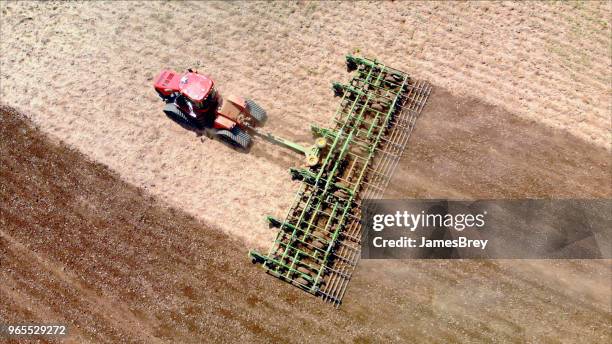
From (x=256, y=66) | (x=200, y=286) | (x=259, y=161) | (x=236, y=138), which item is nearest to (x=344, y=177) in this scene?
(x=259, y=161)

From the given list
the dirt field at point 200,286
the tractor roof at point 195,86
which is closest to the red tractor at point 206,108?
the tractor roof at point 195,86

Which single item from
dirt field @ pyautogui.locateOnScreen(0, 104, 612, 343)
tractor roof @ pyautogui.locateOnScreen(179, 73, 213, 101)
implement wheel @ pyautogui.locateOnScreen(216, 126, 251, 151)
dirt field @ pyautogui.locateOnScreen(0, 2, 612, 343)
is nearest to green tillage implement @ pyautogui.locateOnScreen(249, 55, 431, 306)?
dirt field @ pyautogui.locateOnScreen(0, 2, 612, 343)

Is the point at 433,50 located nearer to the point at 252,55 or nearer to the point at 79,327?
the point at 252,55

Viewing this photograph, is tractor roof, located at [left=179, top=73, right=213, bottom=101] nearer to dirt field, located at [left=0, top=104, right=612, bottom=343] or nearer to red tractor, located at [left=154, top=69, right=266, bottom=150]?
red tractor, located at [left=154, top=69, right=266, bottom=150]

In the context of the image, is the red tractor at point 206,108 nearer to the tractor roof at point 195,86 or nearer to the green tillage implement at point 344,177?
the tractor roof at point 195,86

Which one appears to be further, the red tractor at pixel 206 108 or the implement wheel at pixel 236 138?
the implement wheel at pixel 236 138

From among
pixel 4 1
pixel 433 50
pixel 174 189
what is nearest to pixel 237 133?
pixel 174 189
